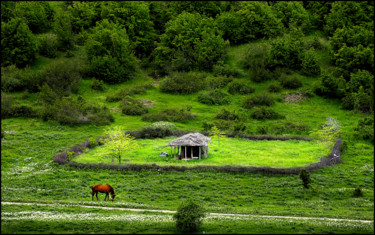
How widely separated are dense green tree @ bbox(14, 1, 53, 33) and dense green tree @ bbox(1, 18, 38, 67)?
34.4 ft

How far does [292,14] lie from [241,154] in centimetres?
6401

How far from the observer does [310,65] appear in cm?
9694

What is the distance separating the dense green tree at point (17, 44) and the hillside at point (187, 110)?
0.95 ft

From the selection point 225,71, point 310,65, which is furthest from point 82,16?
point 310,65

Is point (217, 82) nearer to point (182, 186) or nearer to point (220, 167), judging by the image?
point (220, 167)

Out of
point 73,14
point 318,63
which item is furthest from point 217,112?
point 73,14

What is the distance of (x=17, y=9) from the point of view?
110750 mm

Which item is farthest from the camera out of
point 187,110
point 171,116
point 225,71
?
point 225,71

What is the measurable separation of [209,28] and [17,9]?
4712 centimetres

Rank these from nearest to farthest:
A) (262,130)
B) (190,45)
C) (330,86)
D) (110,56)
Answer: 1. (262,130)
2. (330,86)
3. (110,56)
4. (190,45)

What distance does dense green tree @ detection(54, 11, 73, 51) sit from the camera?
353ft

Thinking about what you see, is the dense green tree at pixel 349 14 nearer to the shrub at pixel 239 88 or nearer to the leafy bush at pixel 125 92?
the shrub at pixel 239 88

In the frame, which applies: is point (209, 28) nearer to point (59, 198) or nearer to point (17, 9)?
point (17, 9)

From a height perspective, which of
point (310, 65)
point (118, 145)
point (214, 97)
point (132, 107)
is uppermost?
point (310, 65)
